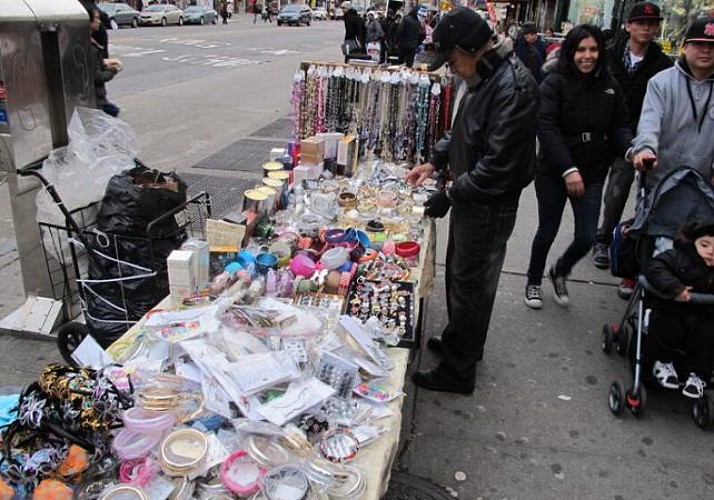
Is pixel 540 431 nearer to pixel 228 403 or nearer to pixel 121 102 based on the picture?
pixel 228 403

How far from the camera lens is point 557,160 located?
380 cm

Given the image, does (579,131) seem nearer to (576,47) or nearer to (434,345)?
(576,47)

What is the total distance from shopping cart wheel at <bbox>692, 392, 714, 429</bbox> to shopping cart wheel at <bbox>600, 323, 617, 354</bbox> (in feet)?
2.21

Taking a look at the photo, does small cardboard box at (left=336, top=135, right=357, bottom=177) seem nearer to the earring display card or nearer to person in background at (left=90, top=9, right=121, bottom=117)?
the earring display card

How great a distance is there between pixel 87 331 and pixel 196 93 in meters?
10.1

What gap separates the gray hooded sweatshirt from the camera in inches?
140

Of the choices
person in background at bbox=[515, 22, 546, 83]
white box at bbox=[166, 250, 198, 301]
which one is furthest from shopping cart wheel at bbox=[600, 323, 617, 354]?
person in background at bbox=[515, 22, 546, 83]

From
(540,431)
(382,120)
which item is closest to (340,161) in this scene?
(382,120)

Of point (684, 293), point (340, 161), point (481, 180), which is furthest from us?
point (340, 161)

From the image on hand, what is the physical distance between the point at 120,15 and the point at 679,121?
3127cm

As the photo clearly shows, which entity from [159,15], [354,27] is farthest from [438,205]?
[159,15]

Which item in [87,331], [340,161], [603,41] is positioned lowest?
[87,331]

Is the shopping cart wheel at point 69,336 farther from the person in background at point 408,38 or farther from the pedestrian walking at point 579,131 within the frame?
the person in background at point 408,38

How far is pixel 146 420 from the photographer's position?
67.9 inches
